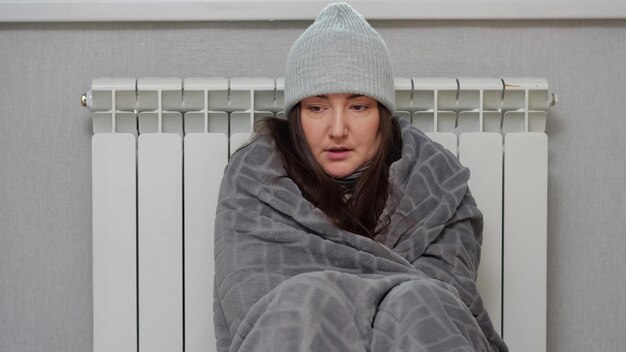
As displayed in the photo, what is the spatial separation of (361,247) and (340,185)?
120mm

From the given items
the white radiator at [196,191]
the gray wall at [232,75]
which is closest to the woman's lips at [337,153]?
the white radiator at [196,191]

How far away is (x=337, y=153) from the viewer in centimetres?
135

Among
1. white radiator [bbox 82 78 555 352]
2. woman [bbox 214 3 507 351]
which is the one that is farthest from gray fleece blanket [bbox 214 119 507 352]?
white radiator [bbox 82 78 555 352]

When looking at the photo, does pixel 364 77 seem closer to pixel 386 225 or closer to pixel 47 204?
pixel 386 225

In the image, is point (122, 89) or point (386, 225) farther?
point (122, 89)

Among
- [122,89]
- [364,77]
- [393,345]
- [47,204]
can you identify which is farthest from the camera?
[47,204]

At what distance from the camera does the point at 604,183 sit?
1611 mm

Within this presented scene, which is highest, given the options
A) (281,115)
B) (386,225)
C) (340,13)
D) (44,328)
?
(340,13)

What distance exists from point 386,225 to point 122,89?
0.45m

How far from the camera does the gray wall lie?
157cm

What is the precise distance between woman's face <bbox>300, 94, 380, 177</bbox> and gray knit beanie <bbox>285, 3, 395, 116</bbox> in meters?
0.02

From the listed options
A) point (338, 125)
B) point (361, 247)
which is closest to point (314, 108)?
point (338, 125)

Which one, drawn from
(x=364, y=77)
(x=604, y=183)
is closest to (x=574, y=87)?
(x=604, y=183)

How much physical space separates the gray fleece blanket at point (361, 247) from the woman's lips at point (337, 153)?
2.7 inches
